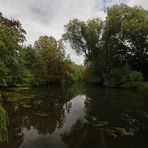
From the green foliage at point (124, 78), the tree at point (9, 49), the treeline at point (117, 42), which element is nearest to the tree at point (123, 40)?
the treeline at point (117, 42)

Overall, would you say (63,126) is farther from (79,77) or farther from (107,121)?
(79,77)

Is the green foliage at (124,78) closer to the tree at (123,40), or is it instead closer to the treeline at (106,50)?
the treeline at (106,50)

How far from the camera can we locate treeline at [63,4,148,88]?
37.6m

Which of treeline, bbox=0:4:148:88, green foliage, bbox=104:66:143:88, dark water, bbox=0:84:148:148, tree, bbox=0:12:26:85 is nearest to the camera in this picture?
tree, bbox=0:12:26:85

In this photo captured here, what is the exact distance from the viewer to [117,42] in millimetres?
39969

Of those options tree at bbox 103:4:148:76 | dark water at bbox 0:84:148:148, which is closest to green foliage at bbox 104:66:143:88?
tree at bbox 103:4:148:76

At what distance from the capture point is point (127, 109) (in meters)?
15.6

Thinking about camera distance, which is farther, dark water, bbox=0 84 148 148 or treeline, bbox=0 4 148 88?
treeline, bbox=0 4 148 88

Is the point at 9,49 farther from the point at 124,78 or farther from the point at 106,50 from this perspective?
the point at 106,50

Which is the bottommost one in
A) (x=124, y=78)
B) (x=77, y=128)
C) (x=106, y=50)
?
(x=77, y=128)

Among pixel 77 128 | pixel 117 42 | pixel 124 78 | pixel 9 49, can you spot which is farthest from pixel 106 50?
pixel 9 49

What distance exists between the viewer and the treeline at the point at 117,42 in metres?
37.6

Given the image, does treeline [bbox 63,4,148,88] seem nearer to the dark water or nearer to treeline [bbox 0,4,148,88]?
treeline [bbox 0,4,148,88]

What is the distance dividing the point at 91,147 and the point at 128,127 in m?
3.26
